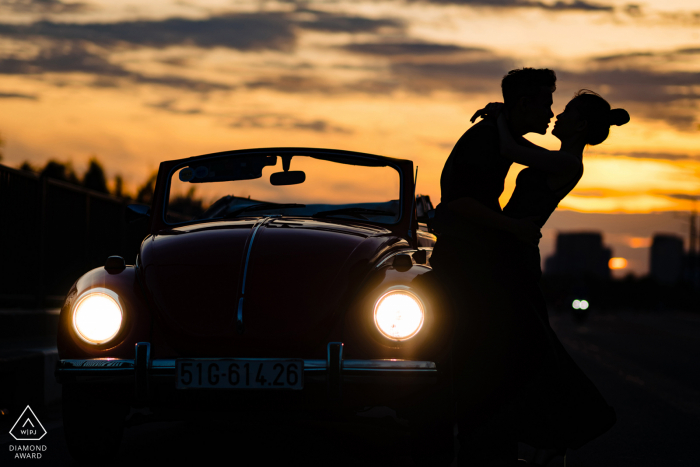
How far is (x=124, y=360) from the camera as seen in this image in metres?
4.04

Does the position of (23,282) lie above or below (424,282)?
below

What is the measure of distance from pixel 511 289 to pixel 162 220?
2743mm

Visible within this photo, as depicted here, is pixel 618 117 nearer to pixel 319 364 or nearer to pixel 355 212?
pixel 319 364

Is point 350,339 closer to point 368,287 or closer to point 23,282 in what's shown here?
point 368,287

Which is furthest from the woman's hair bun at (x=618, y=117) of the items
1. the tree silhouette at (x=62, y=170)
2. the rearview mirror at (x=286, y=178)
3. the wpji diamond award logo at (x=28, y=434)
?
the tree silhouette at (x=62, y=170)

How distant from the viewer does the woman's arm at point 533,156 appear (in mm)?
3705

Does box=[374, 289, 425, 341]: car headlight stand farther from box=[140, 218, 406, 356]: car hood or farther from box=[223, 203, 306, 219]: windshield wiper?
box=[223, 203, 306, 219]: windshield wiper

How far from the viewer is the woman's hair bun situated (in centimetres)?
386

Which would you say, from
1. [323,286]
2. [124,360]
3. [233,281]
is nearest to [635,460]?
[323,286]

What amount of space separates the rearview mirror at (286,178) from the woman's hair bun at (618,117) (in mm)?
2465

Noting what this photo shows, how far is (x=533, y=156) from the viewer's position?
3719 mm

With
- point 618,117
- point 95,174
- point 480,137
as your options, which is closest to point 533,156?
point 480,137

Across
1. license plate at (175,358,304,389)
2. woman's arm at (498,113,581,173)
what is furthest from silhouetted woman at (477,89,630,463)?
license plate at (175,358,304,389)

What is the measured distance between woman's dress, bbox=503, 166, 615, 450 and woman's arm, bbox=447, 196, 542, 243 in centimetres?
9
